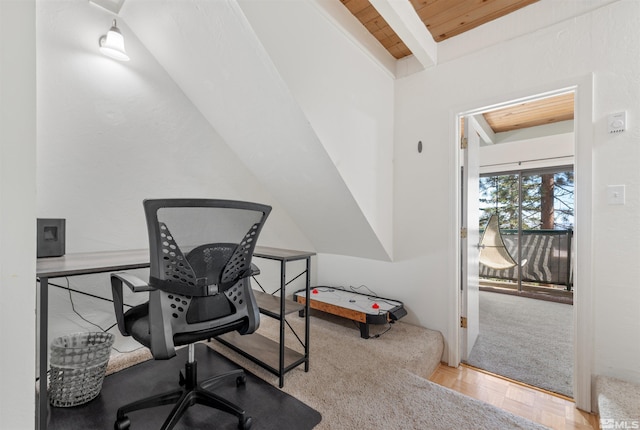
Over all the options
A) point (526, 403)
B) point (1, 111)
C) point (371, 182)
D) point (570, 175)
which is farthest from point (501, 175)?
point (1, 111)

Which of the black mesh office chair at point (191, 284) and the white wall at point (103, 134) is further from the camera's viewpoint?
the white wall at point (103, 134)

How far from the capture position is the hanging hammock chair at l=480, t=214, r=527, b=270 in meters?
4.27

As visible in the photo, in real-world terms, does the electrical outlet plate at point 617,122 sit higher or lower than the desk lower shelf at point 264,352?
higher

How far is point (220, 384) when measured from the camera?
1.64 metres

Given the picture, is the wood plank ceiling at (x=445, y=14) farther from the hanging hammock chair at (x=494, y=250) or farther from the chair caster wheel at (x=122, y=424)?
the hanging hammock chair at (x=494, y=250)

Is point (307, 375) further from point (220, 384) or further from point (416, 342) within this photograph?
point (416, 342)

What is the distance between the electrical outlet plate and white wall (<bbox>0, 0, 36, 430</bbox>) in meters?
2.53

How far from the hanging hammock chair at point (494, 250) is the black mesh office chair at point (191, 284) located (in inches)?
160

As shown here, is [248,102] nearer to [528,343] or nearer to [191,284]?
[191,284]

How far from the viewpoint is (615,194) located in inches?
66.3

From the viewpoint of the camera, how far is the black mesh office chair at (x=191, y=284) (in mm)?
1133

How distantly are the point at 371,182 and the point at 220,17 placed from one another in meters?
1.49

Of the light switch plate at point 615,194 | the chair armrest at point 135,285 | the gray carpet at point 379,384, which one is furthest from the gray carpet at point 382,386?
the light switch plate at point 615,194

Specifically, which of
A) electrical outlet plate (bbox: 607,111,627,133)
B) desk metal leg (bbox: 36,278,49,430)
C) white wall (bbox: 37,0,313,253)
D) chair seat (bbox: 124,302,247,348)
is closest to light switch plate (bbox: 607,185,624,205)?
electrical outlet plate (bbox: 607,111,627,133)
